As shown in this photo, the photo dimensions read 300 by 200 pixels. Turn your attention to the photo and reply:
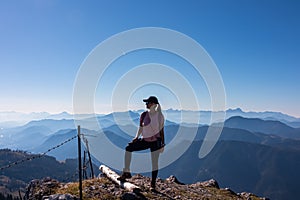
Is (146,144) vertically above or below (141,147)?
above

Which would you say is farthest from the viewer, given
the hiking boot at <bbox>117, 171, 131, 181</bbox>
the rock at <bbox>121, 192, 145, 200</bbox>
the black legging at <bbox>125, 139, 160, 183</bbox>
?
the hiking boot at <bbox>117, 171, 131, 181</bbox>

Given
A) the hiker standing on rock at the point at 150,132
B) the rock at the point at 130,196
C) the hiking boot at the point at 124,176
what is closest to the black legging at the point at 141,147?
the hiker standing on rock at the point at 150,132

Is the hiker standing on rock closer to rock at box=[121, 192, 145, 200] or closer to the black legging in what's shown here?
the black legging

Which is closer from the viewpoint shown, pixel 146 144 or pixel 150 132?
pixel 150 132

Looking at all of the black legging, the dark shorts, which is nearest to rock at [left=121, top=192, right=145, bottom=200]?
the black legging

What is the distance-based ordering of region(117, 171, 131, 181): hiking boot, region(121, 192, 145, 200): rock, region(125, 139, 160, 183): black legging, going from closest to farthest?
region(121, 192, 145, 200): rock, region(125, 139, 160, 183): black legging, region(117, 171, 131, 181): hiking boot

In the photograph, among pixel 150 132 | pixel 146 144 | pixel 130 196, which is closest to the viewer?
pixel 130 196

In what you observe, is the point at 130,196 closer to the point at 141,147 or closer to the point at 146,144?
the point at 141,147

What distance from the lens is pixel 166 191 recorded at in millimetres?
13938

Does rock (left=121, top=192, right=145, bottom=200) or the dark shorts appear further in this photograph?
the dark shorts

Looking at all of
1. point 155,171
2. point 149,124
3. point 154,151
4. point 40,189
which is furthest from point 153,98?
point 40,189

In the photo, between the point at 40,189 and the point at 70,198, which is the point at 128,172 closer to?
the point at 70,198

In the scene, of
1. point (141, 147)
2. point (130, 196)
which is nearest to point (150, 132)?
point (141, 147)

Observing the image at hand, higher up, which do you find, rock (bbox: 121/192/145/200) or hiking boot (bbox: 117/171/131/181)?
hiking boot (bbox: 117/171/131/181)
